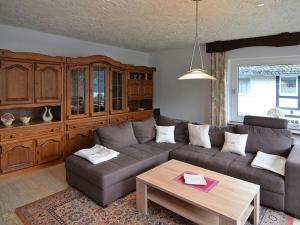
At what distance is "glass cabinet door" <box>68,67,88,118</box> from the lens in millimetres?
3861

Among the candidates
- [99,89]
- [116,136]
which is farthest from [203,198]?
[99,89]

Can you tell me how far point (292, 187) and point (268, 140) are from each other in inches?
34.2

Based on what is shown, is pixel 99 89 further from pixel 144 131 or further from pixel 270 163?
pixel 270 163

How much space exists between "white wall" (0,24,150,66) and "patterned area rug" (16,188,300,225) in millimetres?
2595

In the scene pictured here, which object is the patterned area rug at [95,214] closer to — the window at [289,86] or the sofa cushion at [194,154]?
the sofa cushion at [194,154]

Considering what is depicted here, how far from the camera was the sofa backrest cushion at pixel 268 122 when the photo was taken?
3121 millimetres

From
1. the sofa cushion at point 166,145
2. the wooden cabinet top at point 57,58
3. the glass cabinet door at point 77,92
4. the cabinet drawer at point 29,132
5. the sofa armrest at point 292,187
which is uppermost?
the wooden cabinet top at point 57,58

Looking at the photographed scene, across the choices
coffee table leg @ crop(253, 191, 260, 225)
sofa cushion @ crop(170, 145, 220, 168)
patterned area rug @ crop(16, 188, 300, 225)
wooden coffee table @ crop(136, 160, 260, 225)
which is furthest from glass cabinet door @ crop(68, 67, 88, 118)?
coffee table leg @ crop(253, 191, 260, 225)

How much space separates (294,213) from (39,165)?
3669mm

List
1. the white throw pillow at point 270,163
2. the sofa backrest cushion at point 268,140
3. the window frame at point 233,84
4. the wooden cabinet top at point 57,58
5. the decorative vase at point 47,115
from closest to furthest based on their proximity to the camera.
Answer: the white throw pillow at point 270,163
the sofa backrest cushion at point 268,140
the wooden cabinet top at point 57,58
the decorative vase at point 47,115
the window frame at point 233,84

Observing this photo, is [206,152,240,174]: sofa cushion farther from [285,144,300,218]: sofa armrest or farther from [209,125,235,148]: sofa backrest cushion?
[285,144,300,218]: sofa armrest

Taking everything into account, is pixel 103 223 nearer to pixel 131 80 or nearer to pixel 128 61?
pixel 131 80

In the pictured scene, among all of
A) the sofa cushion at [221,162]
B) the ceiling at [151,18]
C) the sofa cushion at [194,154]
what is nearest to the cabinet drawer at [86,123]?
the ceiling at [151,18]

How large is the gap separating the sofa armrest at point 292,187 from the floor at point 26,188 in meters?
2.80
